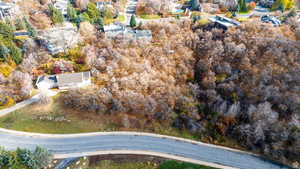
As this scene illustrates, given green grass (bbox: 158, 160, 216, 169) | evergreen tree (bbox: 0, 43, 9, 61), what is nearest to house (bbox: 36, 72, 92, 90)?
evergreen tree (bbox: 0, 43, 9, 61)

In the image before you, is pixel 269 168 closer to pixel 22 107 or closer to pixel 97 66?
pixel 97 66

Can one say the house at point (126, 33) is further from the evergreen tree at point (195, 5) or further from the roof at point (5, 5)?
the roof at point (5, 5)

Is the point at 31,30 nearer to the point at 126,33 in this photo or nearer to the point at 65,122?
the point at 126,33

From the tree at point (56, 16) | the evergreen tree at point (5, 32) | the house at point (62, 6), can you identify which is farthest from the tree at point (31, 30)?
the house at point (62, 6)

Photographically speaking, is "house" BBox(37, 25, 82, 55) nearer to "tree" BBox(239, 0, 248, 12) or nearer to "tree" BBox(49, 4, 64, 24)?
"tree" BBox(49, 4, 64, 24)

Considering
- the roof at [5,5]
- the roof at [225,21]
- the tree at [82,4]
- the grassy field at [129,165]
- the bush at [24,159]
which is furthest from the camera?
the tree at [82,4]

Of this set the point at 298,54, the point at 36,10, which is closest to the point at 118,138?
the point at 298,54
